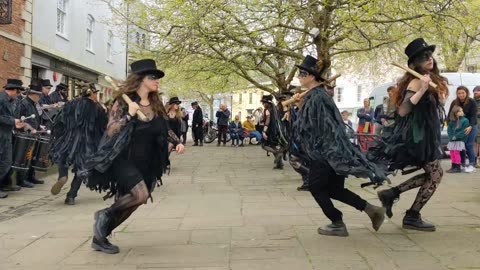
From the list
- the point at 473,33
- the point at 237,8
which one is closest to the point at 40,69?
the point at 237,8

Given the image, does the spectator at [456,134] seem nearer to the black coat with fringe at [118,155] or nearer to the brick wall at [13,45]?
the black coat with fringe at [118,155]

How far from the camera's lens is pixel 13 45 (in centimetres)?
1623

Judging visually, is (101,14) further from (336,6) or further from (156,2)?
(336,6)

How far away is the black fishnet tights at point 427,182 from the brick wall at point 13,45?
13.4 meters

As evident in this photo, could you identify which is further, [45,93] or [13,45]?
[13,45]

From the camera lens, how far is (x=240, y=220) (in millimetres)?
6410

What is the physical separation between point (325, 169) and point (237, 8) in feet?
28.2

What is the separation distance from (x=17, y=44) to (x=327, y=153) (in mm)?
14162

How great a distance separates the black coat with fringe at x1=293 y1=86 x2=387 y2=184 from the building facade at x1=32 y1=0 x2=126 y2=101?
39.9 feet

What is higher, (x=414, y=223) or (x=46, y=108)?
(x=46, y=108)

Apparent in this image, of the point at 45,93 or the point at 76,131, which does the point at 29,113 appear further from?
the point at 76,131

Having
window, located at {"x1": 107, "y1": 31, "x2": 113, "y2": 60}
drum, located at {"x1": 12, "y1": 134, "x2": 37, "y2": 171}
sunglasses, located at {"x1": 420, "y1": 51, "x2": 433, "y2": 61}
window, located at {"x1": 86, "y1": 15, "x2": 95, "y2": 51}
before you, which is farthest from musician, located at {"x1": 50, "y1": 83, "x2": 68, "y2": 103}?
window, located at {"x1": 107, "y1": 31, "x2": 113, "y2": 60}

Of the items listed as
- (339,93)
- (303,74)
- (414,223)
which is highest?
(339,93)

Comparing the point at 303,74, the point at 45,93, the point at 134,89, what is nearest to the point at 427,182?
the point at 303,74
